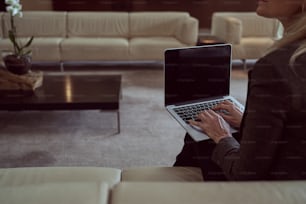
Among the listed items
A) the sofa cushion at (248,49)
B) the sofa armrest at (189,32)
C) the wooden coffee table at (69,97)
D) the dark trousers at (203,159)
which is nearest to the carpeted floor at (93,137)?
the wooden coffee table at (69,97)

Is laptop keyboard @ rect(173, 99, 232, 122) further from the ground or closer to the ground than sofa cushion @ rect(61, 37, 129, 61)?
further from the ground

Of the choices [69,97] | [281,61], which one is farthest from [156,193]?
[69,97]

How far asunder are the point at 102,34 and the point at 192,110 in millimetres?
3342

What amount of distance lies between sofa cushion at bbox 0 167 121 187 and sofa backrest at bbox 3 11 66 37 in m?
3.44

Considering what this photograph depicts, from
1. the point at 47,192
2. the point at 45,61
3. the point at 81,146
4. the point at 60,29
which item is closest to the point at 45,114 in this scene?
the point at 81,146

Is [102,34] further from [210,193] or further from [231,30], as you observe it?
[210,193]

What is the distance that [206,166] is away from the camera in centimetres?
136

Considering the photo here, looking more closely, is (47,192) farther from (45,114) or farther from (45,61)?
(45,61)

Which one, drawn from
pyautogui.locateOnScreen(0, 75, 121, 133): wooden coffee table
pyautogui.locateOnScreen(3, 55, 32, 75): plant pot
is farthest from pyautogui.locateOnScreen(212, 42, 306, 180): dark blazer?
pyautogui.locateOnScreen(3, 55, 32, 75): plant pot

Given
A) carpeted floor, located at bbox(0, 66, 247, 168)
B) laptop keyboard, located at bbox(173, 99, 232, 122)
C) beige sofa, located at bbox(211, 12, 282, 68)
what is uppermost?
laptop keyboard, located at bbox(173, 99, 232, 122)

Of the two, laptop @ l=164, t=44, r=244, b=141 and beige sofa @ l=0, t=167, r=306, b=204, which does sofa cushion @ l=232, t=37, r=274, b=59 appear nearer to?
laptop @ l=164, t=44, r=244, b=141

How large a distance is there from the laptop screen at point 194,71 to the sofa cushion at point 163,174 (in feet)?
0.92

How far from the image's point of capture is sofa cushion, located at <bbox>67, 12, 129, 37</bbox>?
4.62 meters

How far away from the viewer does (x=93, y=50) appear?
428 centimetres
